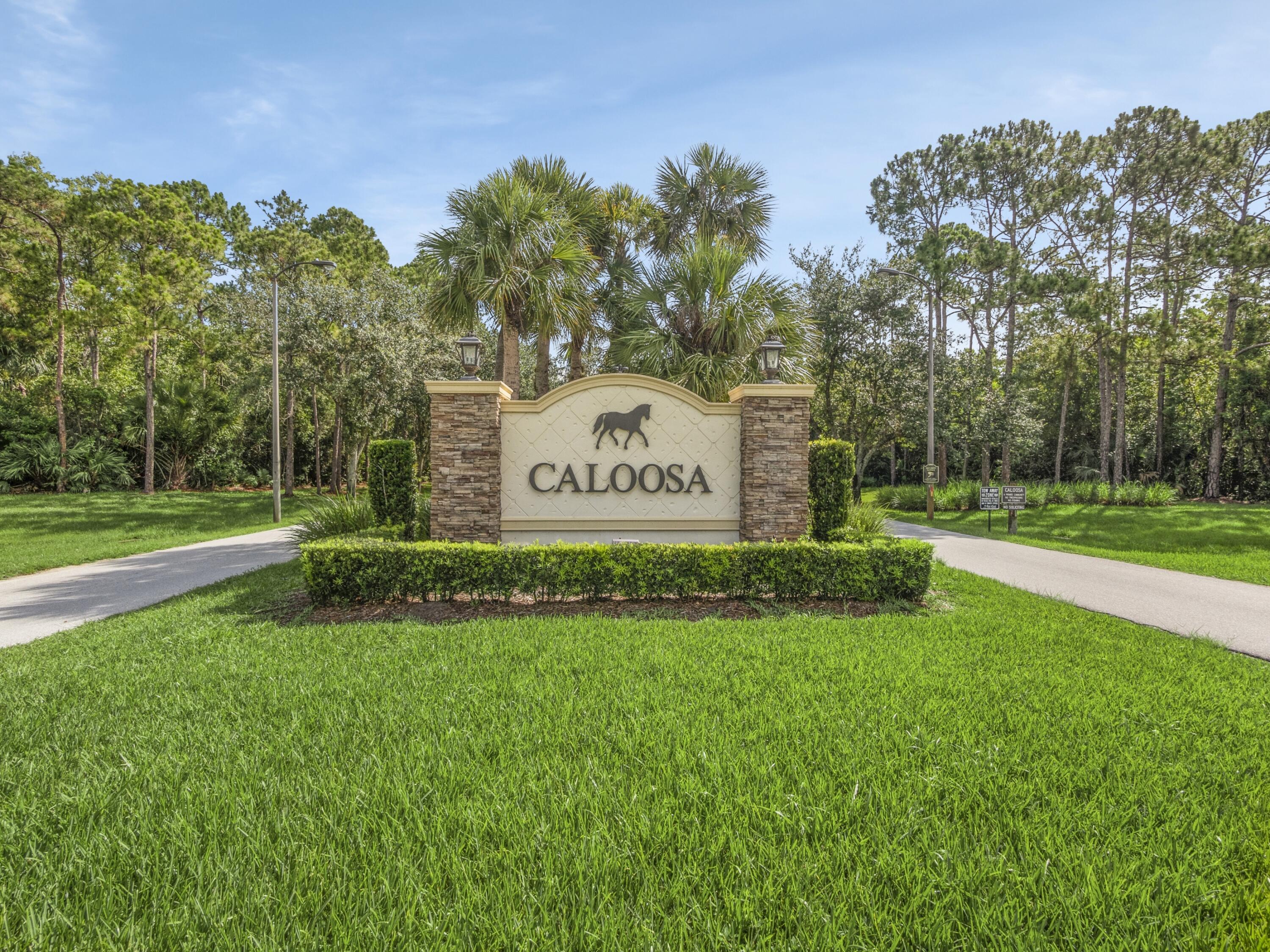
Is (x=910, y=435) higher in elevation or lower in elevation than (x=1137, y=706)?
higher

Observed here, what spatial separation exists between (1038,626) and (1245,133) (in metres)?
26.1

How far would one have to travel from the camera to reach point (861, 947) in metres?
1.67

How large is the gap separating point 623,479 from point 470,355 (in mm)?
2716

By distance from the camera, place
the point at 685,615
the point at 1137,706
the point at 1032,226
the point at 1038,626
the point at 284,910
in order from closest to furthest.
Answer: the point at 284,910 → the point at 1137,706 → the point at 1038,626 → the point at 685,615 → the point at 1032,226

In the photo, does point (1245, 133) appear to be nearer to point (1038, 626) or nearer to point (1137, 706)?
point (1038, 626)

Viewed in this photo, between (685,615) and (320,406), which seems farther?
(320,406)

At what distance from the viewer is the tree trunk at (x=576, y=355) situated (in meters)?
14.0

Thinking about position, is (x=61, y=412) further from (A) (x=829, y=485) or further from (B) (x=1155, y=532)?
(B) (x=1155, y=532)

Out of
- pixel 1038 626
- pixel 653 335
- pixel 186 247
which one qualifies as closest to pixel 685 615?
pixel 1038 626

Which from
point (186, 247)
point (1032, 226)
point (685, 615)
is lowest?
point (685, 615)

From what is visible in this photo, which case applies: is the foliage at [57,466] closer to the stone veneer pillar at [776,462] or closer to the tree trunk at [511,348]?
the tree trunk at [511,348]

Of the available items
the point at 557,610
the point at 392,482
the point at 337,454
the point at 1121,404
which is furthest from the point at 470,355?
the point at 1121,404

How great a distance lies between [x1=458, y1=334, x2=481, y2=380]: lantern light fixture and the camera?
8.21 m

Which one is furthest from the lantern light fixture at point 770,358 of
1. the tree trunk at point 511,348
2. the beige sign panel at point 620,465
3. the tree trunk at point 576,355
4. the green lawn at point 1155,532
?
the green lawn at point 1155,532
